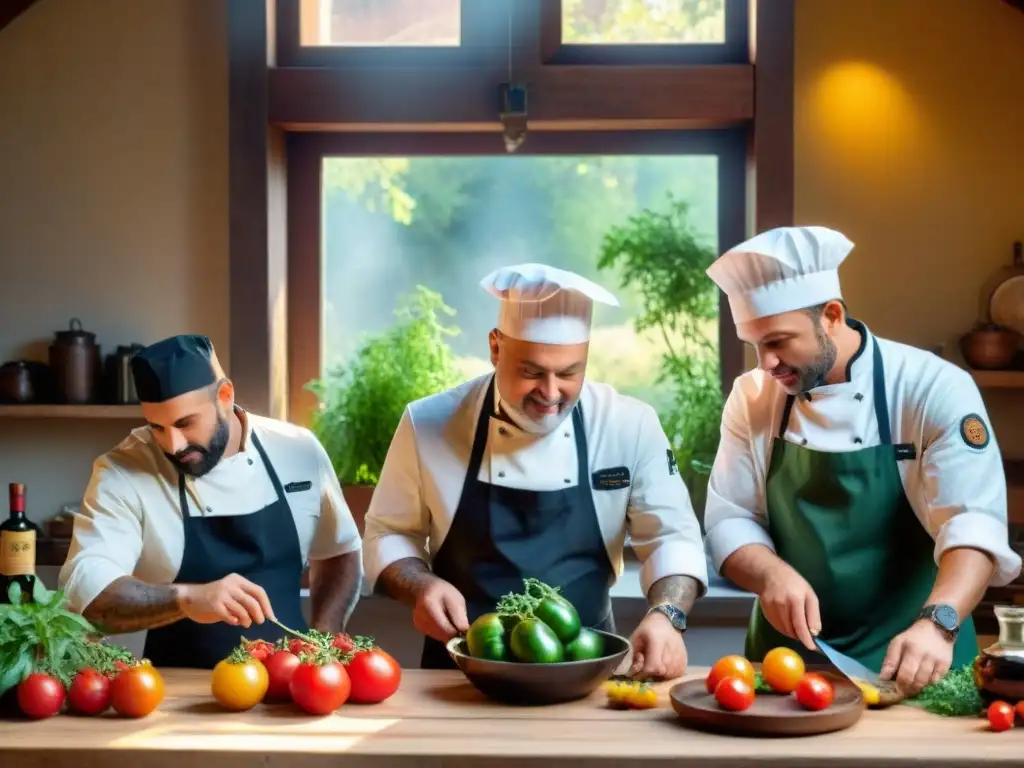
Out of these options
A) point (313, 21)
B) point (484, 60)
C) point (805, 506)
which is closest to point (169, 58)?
point (313, 21)

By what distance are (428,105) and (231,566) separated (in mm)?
2276

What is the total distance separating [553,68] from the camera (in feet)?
15.2

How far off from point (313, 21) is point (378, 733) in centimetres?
338

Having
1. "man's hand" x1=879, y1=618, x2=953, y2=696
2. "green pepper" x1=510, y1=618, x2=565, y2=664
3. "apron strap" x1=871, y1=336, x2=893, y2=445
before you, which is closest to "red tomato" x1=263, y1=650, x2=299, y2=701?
"green pepper" x1=510, y1=618, x2=565, y2=664

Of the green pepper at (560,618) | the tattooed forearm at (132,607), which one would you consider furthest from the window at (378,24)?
the green pepper at (560,618)

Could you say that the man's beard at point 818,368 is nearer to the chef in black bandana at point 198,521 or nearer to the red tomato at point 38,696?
the chef in black bandana at point 198,521

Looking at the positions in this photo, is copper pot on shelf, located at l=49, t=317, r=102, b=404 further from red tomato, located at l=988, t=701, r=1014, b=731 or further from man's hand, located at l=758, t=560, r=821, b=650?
red tomato, located at l=988, t=701, r=1014, b=731

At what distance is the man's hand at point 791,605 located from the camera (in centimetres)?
258

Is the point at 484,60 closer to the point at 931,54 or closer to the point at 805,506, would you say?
the point at 931,54

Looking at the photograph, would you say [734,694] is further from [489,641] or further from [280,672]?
[280,672]

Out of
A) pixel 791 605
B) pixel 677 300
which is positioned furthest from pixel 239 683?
pixel 677 300

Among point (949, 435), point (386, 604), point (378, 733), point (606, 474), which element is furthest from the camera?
point (386, 604)

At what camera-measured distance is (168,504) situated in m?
2.98

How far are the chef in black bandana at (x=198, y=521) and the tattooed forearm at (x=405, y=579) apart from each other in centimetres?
32
